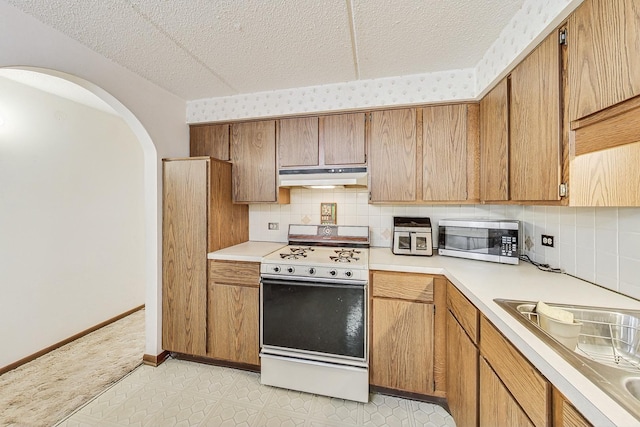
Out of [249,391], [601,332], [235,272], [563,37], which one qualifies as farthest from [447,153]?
[249,391]

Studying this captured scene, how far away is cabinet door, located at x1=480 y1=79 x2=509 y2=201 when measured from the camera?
1566mm

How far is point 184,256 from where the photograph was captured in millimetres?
2160

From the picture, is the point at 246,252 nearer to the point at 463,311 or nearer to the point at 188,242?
the point at 188,242

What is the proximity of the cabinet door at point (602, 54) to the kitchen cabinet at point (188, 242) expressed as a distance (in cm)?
224

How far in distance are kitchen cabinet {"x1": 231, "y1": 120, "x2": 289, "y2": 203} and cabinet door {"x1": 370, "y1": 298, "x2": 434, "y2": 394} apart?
133 centimetres

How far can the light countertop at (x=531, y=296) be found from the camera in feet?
1.91

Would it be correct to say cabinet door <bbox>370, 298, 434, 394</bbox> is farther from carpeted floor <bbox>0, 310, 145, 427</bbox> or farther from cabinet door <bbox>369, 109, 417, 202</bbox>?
carpeted floor <bbox>0, 310, 145, 427</bbox>

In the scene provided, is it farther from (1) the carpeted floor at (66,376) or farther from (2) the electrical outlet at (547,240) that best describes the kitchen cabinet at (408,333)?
(1) the carpeted floor at (66,376)

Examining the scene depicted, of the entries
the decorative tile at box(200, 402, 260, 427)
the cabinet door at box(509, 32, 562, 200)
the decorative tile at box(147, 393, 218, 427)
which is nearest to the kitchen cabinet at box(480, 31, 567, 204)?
the cabinet door at box(509, 32, 562, 200)

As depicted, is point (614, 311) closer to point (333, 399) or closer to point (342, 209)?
point (333, 399)

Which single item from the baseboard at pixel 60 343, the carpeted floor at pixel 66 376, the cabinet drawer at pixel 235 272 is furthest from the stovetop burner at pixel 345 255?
the baseboard at pixel 60 343

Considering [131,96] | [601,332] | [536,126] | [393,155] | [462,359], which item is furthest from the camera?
[393,155]

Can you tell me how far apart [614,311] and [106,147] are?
13.5 ft

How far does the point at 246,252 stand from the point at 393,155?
147cm
